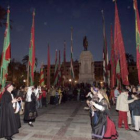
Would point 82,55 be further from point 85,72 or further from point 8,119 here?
point 8,119

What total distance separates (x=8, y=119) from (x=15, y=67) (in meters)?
44.3

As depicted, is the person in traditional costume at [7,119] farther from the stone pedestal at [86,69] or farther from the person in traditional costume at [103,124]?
the stone pedestal at [86,69]

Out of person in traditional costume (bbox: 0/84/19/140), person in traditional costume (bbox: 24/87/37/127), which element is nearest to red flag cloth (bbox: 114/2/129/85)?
person in traditional costume (bbox: 24/87/37/127)

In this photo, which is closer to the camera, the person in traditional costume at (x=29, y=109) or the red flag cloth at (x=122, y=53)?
the person in traditional costume at (x=29, y=109)

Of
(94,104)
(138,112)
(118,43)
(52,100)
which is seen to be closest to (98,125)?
(94,104)

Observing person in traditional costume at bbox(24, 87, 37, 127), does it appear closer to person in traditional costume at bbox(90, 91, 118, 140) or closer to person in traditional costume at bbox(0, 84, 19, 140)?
person in traditional costume at bbox(0, 84, 19, 140)

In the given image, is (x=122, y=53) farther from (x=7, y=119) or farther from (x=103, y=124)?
(x=7, y=119)

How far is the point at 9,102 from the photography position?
5.29 m

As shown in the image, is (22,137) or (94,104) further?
(22,137)

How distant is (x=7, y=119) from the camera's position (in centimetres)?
512

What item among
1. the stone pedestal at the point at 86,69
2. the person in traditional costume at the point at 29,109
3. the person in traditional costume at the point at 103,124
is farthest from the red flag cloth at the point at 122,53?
the stone pedestal at the point at 86,69

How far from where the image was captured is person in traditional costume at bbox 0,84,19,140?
199 inches

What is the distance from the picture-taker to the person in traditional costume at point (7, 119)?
5059 millimetres

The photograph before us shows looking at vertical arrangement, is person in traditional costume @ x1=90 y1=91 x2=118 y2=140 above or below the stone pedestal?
below
